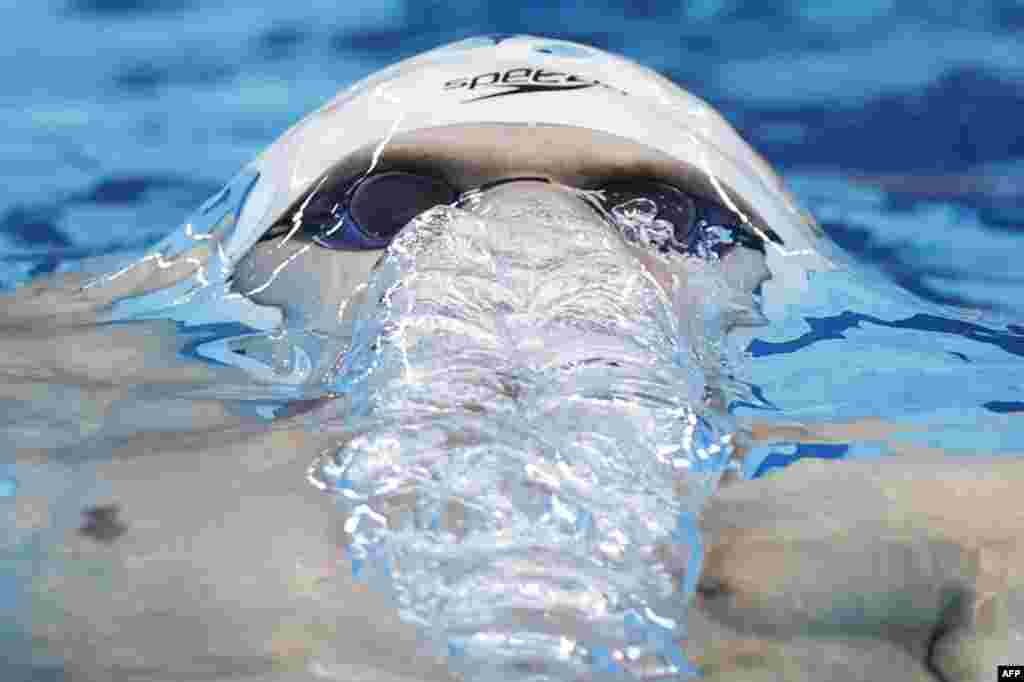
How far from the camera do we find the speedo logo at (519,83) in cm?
261

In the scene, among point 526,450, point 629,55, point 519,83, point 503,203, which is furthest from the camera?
point 629,55

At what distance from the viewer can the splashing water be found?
1212 millimetres

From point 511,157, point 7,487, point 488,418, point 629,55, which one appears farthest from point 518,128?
point 629,55

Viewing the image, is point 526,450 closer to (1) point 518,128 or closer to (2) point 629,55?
(1) point 518,128

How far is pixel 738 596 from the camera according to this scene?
4.35 ft

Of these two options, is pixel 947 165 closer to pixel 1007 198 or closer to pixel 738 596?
pixel 1007 198

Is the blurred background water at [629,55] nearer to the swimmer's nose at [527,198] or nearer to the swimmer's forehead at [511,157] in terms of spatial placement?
the swimmer's forehead at [511,157]

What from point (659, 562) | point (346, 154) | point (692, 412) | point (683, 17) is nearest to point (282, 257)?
point (346, 154)

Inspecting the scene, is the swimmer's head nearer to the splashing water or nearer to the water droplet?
the splashing water

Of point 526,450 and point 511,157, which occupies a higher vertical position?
point 526,450

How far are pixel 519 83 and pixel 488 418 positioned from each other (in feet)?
3.93

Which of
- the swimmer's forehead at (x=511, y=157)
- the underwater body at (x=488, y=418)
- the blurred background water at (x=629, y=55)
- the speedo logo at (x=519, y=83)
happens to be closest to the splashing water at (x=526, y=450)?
A: the underwater body at (x=488, y=418)

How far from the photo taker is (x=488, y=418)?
154 cm

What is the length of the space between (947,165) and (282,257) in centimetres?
293
